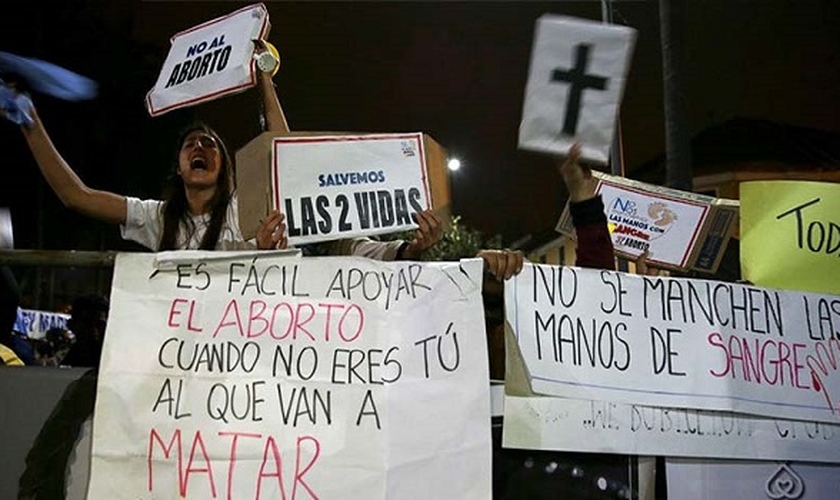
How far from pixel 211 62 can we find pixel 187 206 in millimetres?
614

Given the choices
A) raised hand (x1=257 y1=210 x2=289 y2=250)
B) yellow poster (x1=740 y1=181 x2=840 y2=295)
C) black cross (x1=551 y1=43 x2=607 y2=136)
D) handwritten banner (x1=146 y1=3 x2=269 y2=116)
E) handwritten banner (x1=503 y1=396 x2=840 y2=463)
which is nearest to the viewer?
handwritten banner (x1=503 y1=396 x2=840 y2=463)

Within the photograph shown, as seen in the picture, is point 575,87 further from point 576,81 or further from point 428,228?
point 428,228

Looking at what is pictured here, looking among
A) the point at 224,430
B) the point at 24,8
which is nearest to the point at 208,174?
the point at 224,430

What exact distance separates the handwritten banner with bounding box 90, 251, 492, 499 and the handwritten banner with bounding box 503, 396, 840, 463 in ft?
0.56

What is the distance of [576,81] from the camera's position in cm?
337

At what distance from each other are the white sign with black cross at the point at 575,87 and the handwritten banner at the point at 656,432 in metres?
0.92

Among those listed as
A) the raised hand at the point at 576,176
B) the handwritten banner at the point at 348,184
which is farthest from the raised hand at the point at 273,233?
the raised hand at the point at 576,176

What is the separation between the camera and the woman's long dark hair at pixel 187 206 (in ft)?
11.7

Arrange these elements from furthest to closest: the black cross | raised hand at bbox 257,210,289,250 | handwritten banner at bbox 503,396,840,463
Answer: the black cross, raised hand at bbox 257,210,289,250, handwritten banner at bbox 503,396,840,463

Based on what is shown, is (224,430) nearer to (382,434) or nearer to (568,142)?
(382,434)

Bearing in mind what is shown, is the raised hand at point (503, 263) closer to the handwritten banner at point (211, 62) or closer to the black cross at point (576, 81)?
the black cross at point (576, 81)

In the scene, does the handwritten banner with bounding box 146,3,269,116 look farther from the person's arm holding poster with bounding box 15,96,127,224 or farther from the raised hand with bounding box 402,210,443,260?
the raised hand with bounding box 402,210,443,260

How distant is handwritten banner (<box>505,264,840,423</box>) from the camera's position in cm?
315

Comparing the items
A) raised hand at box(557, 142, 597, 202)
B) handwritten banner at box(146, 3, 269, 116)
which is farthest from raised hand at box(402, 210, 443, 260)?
handwritten banner at box(146, 3, 269, 116)
